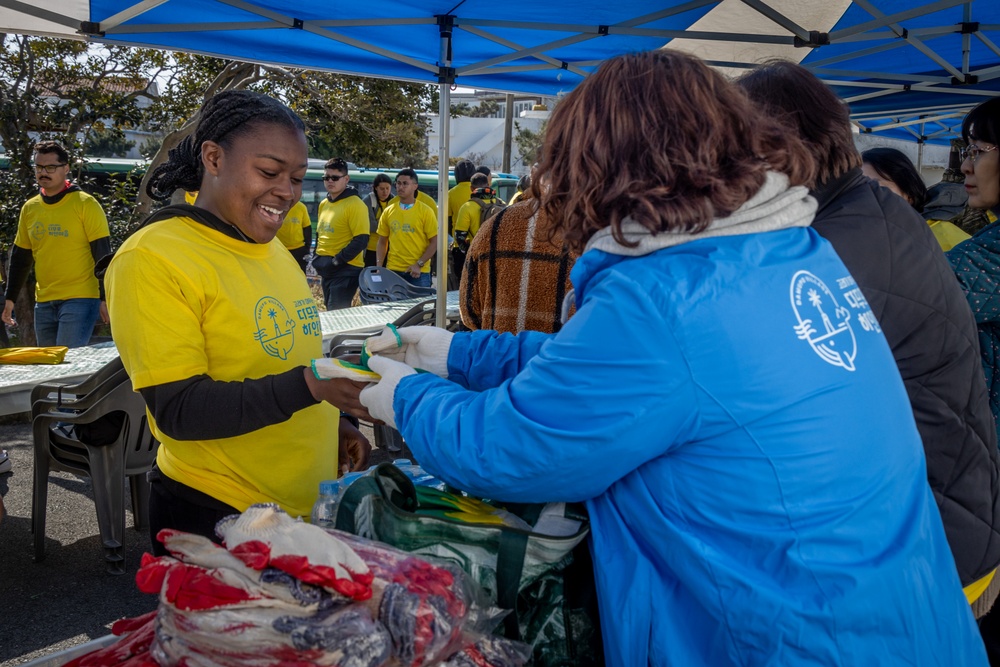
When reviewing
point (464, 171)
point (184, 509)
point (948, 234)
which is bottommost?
point (184, 509)

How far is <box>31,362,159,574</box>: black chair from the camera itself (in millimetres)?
3914

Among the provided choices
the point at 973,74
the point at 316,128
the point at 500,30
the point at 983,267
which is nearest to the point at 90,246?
the point at 500,30

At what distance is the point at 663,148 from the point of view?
1225 mm

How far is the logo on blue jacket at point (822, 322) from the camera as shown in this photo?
47.6 inches

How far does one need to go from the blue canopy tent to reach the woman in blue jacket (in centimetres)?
349

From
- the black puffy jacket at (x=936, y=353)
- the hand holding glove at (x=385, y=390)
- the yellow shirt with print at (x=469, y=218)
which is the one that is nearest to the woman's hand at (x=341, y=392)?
the hand holding glove at (x=385, y=390)

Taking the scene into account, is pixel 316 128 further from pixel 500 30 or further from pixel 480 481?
pixel 480 481

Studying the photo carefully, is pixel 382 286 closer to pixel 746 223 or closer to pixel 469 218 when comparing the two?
pixel 469 218

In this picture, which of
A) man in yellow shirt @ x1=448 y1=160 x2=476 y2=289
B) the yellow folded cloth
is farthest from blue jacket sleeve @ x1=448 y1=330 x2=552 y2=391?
man in yellow shirt @ x1=448 y1=160 x2=476 y2=289

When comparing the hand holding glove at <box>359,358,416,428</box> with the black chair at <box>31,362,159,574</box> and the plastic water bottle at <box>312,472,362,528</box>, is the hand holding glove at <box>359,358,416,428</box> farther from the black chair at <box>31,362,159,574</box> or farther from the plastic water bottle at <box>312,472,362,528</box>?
the black chair at <box>31,362,159,574</box>

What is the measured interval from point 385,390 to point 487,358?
32cm

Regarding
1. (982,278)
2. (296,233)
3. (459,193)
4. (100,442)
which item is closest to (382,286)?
(296,233)

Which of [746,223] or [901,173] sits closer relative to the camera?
[746,223]

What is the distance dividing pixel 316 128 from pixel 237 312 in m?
9.72
